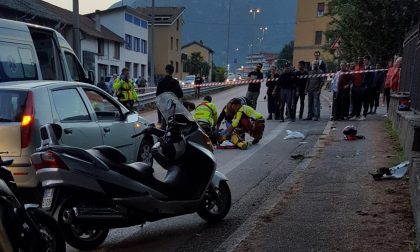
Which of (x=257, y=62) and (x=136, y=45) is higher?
(x=136, y=45)

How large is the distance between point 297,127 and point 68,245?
31.6 ft

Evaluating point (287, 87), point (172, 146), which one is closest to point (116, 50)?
point (287, 87)

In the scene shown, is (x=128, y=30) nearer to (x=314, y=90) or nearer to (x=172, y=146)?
(x=314, y=90)

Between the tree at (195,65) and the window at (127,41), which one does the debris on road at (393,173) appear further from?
the tree at (195,65)

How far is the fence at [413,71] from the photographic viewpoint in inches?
367

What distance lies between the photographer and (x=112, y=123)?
687 cm

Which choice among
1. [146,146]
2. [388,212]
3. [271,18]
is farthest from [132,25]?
[271,18]

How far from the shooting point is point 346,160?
8469 millimetres

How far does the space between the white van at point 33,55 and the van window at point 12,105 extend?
2971mm

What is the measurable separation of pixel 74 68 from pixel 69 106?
4.98 m

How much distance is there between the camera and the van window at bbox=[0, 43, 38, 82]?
852 centimetres

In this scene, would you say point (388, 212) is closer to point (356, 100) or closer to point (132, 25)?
point (356, 100)

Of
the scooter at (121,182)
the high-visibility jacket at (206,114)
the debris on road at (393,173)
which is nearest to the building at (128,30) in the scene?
the high-visibility jacket at (206,114)

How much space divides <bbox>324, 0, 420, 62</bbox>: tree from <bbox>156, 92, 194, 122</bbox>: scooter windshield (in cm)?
1416
